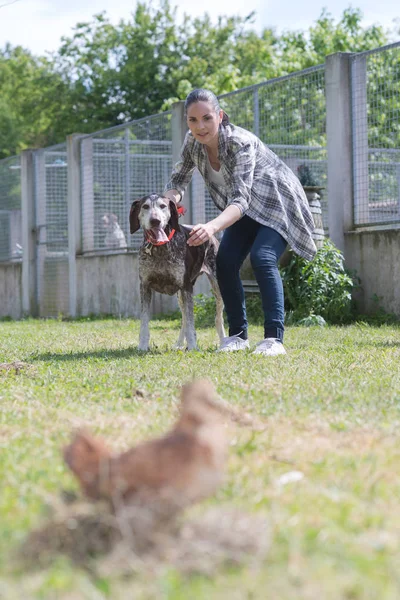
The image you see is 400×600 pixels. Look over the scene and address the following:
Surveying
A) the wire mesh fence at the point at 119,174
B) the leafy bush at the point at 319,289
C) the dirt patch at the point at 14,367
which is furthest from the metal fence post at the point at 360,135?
the dirt patch at the point at 14,367

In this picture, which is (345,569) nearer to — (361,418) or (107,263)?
(361,418)

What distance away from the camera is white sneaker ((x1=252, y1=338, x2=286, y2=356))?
20.7 ft

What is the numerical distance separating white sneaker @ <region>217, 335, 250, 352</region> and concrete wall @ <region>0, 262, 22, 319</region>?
1140cm

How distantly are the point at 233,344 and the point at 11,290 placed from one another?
12.0 m

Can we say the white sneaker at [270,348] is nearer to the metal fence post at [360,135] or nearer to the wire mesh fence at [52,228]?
the metal fence post at [360,135]

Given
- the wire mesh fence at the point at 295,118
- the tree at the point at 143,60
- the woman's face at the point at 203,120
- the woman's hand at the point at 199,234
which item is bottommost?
the woman's hand at the point at 199,234

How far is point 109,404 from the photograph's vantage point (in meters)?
4.25

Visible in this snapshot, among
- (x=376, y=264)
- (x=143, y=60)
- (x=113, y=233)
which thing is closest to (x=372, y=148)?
(x=376, y=264)

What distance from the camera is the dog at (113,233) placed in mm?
14500

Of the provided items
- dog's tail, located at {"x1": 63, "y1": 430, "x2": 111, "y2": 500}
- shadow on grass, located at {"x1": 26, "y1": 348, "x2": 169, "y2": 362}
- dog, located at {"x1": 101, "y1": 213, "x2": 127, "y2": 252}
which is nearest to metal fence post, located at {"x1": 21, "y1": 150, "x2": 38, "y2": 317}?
dog, located at {"x1": 101, "y1": 213, "x2": 127, "y2": 252}

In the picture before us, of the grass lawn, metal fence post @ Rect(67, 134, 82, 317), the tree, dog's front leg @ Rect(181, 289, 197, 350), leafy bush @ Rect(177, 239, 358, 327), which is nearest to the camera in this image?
the grass lawn

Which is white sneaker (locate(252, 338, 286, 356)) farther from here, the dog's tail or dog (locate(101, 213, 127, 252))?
dog (locate(101, 213, 127, 252))

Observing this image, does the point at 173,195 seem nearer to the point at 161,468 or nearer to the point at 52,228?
the point at 161,468

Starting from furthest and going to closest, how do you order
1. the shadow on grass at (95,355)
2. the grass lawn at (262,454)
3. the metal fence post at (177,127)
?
the metal fence post at (177,127) < the shadow on grass at (95,355) < the grass lawn at (262,454)
